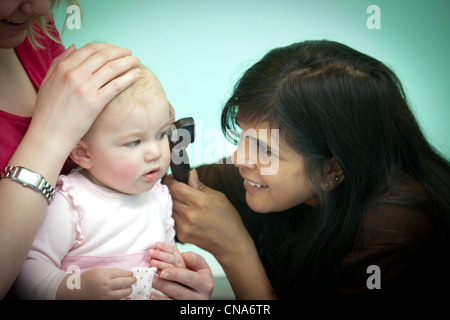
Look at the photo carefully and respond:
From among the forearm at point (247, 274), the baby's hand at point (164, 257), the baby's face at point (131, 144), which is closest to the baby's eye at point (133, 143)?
the baby's face at point (131, 144)

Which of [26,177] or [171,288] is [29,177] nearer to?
[26,177]

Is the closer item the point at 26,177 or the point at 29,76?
the point at 26,177

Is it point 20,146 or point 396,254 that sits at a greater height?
point 20,146

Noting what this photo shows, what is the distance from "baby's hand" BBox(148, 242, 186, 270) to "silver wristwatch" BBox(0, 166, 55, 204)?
272 millimetres

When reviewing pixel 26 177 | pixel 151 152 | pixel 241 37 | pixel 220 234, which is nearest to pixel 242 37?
pixel 241 37

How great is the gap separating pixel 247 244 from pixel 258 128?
1.07ft

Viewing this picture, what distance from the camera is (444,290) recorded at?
2.87ft

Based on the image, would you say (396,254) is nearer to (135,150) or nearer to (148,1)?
(135,150)

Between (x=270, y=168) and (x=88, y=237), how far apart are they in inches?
16.9

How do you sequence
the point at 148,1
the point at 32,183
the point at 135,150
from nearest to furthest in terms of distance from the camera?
the point at 32,183, the point at 135,150, the point at 148,1

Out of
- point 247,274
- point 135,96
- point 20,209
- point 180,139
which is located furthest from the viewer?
point 247,274

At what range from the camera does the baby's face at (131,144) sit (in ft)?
2.72

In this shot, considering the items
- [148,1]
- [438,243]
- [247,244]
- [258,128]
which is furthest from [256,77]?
[438,243]

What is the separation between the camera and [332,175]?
105 centimetres
